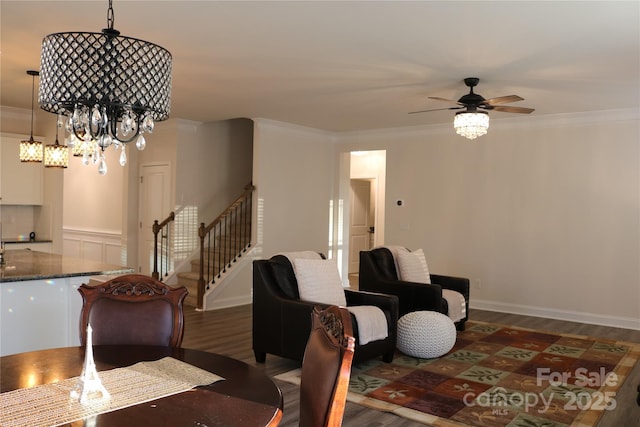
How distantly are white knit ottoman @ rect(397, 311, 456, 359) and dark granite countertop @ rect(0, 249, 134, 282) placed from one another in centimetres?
250

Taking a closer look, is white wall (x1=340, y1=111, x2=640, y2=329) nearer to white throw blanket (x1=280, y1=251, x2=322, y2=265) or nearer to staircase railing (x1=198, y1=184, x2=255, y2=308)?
staircase railing (x1=198, y1=184, x2=255, y2=308)

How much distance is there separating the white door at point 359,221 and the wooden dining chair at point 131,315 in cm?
848

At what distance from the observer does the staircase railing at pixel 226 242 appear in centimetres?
726

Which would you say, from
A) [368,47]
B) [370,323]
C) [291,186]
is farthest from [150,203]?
[368,47]

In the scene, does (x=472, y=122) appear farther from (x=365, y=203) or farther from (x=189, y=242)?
(x=365, y=203)

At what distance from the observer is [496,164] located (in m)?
7.34

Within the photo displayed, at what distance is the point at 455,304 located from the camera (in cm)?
→ 564

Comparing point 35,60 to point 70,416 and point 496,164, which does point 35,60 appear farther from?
point 496,164

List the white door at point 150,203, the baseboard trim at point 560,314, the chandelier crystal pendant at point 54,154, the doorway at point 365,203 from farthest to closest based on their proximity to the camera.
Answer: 1. the doorway at point 365,203
2. the white door at point 150,203
3. the baseboard trim at point 560,314
4. the chandelier crystal pendant at point 54,154

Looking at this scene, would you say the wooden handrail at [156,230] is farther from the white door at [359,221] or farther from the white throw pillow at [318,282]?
the white door at [359,221]

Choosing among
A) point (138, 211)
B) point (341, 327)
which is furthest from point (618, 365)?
point (138, 211)

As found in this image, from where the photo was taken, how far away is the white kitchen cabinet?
6.62m

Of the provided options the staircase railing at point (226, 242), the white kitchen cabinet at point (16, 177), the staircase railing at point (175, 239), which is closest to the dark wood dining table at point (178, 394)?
the staircase railing at point (226, 242)

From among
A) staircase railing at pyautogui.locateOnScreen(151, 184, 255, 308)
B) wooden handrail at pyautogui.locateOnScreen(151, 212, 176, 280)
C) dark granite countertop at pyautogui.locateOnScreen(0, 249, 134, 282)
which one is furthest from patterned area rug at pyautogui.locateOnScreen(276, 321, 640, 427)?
wooden handrail at pyautogui.locateOnScreen(151, 212, 176, 280)
